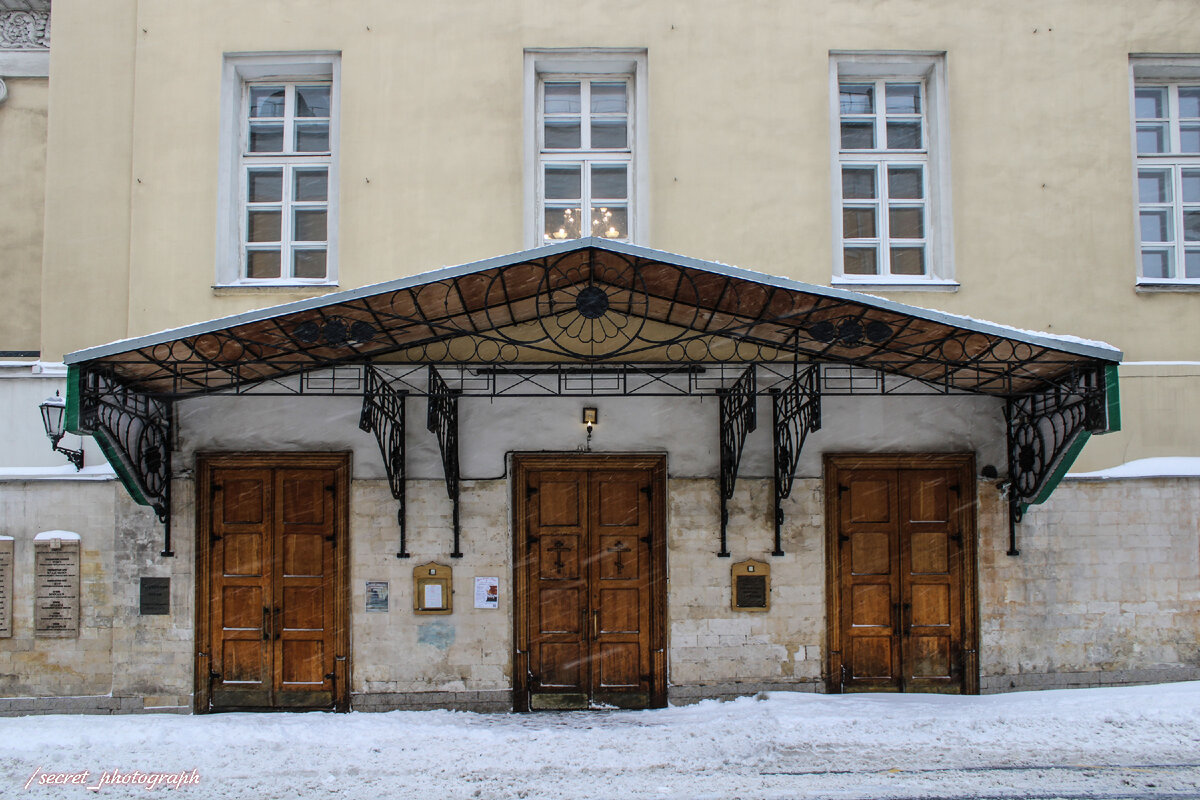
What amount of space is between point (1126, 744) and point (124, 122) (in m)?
10.9

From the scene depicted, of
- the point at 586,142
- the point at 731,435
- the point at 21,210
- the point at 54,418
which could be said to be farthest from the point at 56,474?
the point at 731,435

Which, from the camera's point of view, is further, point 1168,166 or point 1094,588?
point 1168,166

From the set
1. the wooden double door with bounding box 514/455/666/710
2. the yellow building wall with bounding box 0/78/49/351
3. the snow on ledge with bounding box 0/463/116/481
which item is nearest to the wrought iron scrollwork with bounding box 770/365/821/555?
the wooden double door with bounding box 514/455/666/710

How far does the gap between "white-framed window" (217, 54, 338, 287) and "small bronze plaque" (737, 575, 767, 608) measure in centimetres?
508

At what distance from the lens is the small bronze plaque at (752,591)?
7.44 metres

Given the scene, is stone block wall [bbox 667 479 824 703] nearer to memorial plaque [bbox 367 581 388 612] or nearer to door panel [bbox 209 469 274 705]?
memorial plaque [bbox 367 581 388 612]

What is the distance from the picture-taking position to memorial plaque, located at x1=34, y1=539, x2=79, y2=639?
7352mm

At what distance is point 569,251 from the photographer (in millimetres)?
5609

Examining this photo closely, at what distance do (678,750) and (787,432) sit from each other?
2.93 meters

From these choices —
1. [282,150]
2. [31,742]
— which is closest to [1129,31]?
[282,150]

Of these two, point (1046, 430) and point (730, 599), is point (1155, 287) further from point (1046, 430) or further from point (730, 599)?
point (730, 599)

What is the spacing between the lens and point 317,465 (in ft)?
24.6

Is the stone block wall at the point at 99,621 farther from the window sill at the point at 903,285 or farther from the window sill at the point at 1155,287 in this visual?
the window sill at the point at 1155,287

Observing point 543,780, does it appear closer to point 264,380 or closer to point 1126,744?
point 264,380
